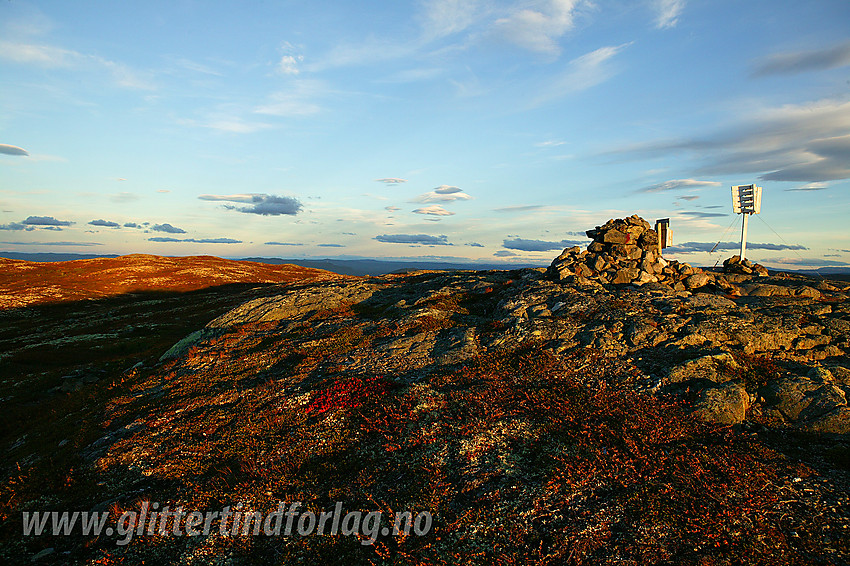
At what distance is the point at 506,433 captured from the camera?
49.0ft

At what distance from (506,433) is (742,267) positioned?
31479mm

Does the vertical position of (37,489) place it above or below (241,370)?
below

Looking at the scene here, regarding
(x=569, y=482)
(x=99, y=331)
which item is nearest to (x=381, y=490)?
(x=569, y=482)

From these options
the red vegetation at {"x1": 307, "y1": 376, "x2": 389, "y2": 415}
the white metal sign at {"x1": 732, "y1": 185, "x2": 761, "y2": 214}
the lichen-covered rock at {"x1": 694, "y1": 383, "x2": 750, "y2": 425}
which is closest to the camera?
the lichen-covered rock at {"x1": 694, "y1": 383, "x2": 750, "y2": 425}

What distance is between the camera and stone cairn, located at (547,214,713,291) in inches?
1176

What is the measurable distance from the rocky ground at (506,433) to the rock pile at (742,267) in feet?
12.4

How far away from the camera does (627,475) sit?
12195 mm

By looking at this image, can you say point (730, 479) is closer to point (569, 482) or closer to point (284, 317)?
point (569, 482)

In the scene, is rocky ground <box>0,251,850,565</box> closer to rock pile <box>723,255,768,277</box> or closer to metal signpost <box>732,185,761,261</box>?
rock pile <box>723,255,768,277</box>

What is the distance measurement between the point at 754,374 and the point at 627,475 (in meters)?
10.4

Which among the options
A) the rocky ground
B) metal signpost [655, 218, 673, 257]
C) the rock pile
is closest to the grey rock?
the rocky ground

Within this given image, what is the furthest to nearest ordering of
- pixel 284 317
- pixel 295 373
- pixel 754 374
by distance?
pixel 284 317 < pixel 295 373 < pixel 754 374

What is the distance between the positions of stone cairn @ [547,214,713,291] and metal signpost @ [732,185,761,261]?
8829 mm

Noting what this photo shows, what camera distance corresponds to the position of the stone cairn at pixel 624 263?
2986 cm
